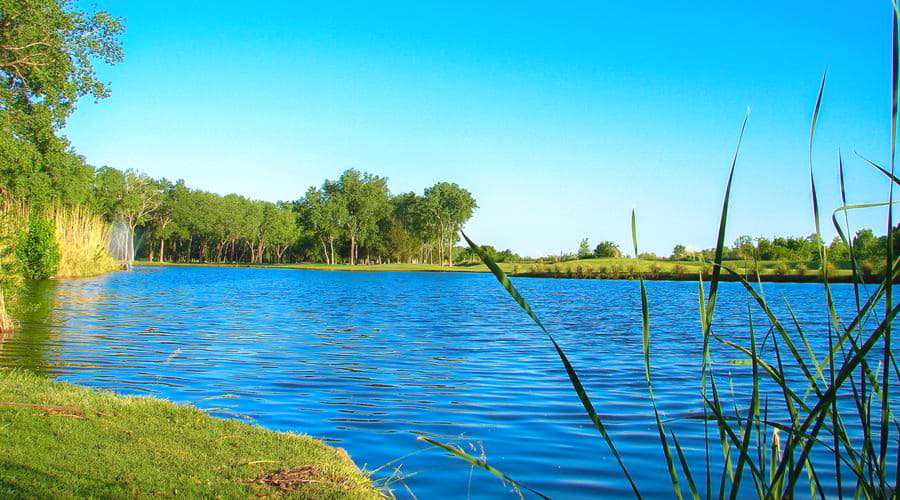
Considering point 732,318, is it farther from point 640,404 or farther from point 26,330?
point 26,330

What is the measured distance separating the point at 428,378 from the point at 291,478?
19.9 feet

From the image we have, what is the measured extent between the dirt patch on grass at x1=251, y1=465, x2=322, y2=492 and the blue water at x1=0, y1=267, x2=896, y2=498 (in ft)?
2.63

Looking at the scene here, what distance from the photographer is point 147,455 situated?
188 inches

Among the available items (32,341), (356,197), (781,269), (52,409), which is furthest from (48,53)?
(356,197)

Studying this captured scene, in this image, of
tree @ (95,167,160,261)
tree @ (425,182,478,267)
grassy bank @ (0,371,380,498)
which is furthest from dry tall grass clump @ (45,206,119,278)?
tree @ (425,182,478,267)

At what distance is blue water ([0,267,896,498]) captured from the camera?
239 inches

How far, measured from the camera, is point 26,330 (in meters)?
14.4

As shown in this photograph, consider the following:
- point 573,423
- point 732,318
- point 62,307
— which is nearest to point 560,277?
point 732,318

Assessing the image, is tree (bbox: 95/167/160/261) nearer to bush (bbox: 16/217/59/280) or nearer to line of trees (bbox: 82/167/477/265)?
line of trees (bbox: 82/167/477/265)

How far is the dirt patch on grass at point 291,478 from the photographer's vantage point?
4348 millimetres

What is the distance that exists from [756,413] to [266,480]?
10.6 feet

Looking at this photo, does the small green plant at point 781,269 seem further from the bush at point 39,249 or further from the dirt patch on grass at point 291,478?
the dirt patch on grass at point 291,478

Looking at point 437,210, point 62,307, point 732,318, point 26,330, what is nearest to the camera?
point 26,330

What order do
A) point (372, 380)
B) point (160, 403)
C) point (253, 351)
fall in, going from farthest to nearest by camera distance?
1. point (253, 351)
2. point (372, 380)
3. point (160, 403)
